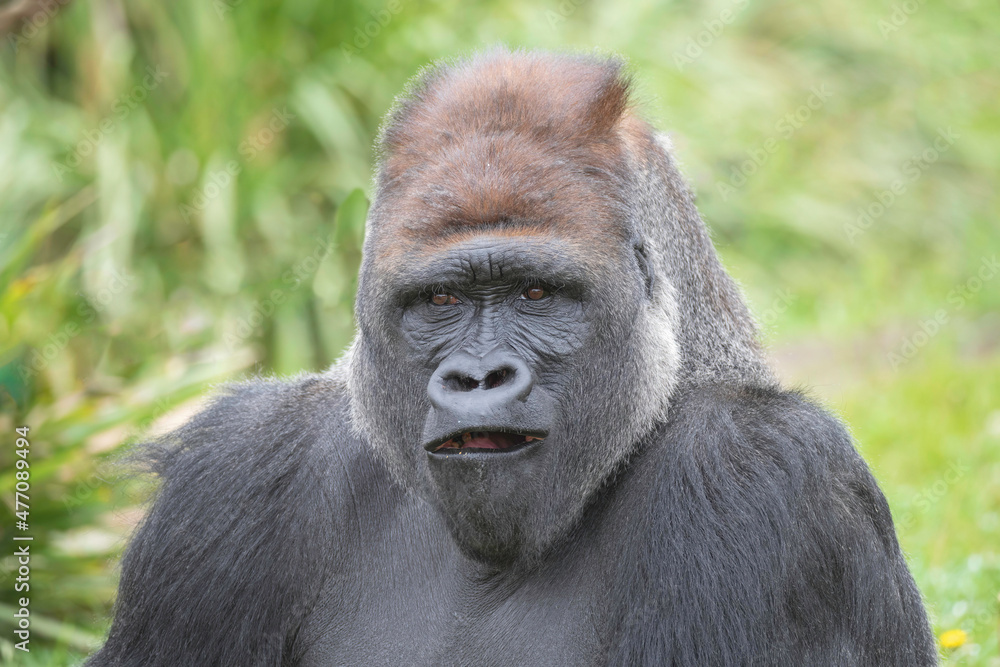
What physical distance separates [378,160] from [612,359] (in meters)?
1.23

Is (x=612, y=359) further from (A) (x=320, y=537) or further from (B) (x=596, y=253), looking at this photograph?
(A) (x=320, y=537)

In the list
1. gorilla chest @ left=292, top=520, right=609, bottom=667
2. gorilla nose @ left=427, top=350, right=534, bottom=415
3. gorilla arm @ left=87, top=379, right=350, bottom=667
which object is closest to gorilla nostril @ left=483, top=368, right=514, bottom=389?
gorilla nose @ left=427, top=350, right=534, bottom=415

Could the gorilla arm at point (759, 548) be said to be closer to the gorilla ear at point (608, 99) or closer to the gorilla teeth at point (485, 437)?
the gorilla teeth at point (485, 437)

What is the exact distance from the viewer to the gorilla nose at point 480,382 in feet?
11.6

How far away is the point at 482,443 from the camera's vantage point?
145 inches

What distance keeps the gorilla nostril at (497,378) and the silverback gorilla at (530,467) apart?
0.10 feet

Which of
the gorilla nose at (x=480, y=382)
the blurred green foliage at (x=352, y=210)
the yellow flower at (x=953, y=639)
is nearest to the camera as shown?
the gorilla nose at (x=480, y=382)

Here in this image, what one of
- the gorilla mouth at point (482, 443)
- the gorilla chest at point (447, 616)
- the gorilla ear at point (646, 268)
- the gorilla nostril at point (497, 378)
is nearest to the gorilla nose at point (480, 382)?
the gorilla nostril at point (497, 378)

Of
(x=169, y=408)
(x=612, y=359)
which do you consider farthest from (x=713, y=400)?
(x=169, y=408)

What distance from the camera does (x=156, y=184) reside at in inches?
442

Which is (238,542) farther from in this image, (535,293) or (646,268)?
(646,268)

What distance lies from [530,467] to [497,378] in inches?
12.2

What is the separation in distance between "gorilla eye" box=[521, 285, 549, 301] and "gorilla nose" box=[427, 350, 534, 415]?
0.96ft

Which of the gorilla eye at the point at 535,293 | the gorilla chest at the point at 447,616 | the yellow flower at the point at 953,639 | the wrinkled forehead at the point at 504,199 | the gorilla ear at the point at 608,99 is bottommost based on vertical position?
the yellow flower at the point at 953,639
